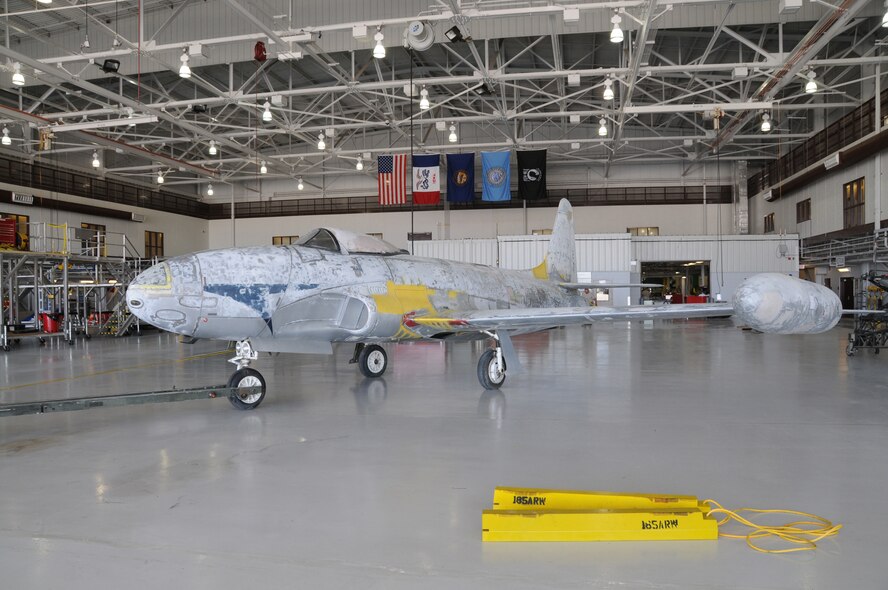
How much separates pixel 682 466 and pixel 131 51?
1830 centimetres

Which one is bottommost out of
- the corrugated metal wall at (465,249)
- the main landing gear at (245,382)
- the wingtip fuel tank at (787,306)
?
the main landing gear at (245,382)

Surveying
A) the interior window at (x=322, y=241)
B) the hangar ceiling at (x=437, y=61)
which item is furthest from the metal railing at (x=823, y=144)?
the interior window at (x=322, y=241)

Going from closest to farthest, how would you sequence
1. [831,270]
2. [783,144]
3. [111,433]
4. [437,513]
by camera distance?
[437,513]
[111,433]
[831,270]
[783,144]

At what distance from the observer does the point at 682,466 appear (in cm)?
486

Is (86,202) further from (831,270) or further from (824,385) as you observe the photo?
(831,270)

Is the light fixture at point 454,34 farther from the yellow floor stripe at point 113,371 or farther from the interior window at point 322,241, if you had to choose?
the yellow floor stripe at point 113,371

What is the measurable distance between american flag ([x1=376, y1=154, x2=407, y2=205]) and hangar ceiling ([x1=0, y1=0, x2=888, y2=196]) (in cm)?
187

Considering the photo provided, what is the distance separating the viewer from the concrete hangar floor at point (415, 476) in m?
3.06

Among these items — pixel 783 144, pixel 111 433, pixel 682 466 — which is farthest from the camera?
pixel 783 144

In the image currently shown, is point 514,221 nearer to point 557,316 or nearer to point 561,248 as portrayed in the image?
point 561,248

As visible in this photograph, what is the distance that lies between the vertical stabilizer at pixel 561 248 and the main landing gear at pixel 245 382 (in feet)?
25.7

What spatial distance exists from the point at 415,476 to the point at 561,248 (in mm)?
9921

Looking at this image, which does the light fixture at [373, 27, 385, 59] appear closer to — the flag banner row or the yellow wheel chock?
the flag banner row

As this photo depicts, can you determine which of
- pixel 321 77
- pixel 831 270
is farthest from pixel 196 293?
pixel 831 270
